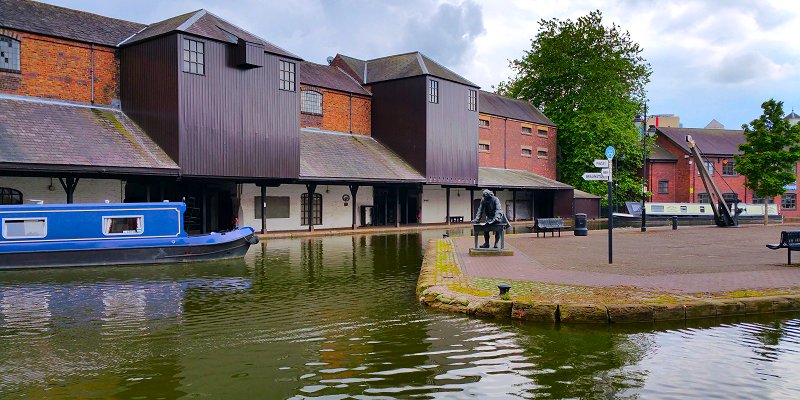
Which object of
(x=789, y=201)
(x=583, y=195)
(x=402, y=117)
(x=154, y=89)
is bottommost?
(x=789, y=201)

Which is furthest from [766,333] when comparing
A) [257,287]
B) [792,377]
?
[257,287]

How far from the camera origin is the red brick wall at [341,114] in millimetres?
29266

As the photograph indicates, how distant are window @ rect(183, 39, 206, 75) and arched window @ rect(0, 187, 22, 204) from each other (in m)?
6.72

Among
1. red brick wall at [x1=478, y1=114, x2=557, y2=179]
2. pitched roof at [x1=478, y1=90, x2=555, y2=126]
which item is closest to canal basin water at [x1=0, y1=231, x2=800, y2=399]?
red brick wall at [x1=478, y1=114, x2=557, y2=179]

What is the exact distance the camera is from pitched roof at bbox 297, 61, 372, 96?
95.7 ft

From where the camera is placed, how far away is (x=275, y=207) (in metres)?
26.2

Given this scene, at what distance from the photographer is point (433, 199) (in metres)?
34.6

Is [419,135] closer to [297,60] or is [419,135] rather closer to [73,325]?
[297,60]

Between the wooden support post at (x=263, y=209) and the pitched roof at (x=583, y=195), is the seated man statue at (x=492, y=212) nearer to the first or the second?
the wooden support post at (x=263, y=209)

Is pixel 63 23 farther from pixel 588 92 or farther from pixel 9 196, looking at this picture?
pixel 588 92

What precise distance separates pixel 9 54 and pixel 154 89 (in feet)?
14.8

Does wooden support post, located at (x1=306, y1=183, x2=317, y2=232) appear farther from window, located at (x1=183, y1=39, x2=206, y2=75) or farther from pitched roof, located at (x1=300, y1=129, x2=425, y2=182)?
window, located at (x1=183, y1=39, x2=206, y2=75)

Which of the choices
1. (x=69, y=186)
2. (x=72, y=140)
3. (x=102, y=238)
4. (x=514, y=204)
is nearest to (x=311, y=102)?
(x=72, y=140)

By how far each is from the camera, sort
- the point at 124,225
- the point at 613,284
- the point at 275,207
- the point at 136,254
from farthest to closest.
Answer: the point at 275,207
the point at 124,225
the point at 136,254
the point at 613,284
